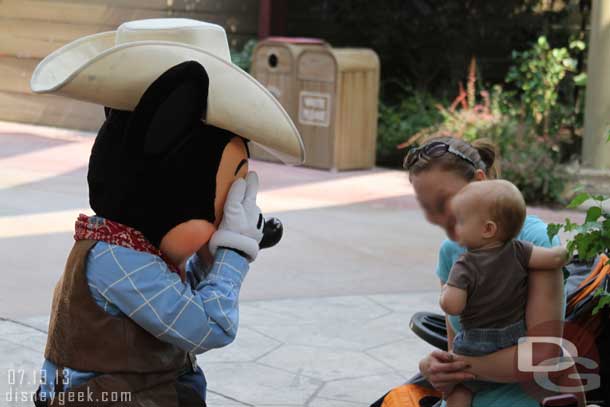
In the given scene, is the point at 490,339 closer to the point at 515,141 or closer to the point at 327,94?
the point at 515,141

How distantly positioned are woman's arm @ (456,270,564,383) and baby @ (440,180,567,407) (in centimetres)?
2

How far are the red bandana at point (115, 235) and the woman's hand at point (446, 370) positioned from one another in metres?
0.80

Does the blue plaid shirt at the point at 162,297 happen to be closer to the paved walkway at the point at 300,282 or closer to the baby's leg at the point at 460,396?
the baby's leg at the point at 460,396

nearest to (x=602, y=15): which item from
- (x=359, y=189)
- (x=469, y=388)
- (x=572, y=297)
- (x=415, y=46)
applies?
(x=359, y=189)

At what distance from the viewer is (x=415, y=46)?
13.1 metres

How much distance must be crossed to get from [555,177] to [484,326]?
7.05 m

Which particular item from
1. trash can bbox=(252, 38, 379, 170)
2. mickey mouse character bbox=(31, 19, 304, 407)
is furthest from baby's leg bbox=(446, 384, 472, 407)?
trash can bbox=(252, 38, 379, 170)

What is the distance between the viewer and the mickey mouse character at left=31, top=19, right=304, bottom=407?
2783mm

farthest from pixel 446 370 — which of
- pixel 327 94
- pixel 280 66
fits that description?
pixel 280 66

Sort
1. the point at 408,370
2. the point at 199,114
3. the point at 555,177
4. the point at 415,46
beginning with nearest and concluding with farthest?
the point at 199,114 < the point at 408,370 < the point at 555,177 < the point at 415,46

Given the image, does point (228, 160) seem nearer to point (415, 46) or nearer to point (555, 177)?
point (555, 177)

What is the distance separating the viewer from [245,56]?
39.4ft

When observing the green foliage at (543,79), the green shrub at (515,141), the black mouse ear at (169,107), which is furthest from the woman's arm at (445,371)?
the green foliage at (543,79)

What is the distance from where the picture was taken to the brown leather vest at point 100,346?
2812 millimetres
